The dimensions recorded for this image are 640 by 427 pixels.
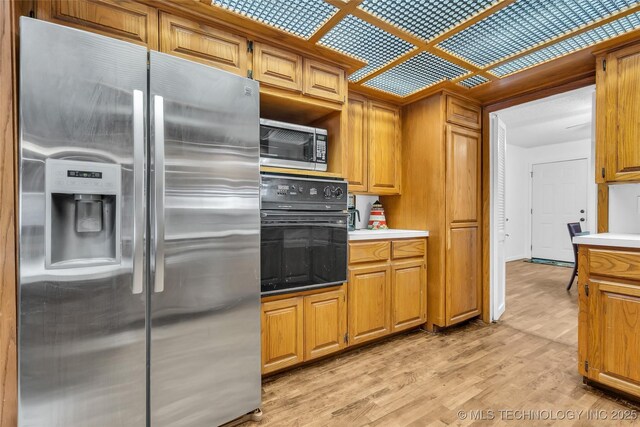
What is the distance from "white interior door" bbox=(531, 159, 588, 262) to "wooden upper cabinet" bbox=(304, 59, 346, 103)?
588 cm

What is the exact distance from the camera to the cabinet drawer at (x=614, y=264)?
1681 mm

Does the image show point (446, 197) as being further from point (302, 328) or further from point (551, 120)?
point (551, 120)

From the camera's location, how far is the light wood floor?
1.68m

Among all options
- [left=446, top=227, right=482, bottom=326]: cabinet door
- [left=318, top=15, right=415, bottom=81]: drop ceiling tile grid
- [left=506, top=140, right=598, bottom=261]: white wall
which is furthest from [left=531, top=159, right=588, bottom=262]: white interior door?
[left=318, top=15, right=415, bottom=81]: drop ceiling tile grid

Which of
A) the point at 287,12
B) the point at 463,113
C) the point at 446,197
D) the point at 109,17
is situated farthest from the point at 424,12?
the point at 109,17

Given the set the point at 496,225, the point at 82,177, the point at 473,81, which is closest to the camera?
the point at 82,177

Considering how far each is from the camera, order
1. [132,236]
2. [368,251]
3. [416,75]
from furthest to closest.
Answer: [416,75], [368,251], [132,236]

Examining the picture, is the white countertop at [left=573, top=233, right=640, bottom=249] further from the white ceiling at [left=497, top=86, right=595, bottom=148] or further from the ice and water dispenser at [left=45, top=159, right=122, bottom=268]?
the ice and water dispenser at [left=45, top=159, right=122, bottom=268]

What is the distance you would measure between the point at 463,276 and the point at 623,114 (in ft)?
5.53

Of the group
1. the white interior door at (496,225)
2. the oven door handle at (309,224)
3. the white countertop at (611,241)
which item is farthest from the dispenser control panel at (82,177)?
the white interior door at (496,225)

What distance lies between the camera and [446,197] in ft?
8.98

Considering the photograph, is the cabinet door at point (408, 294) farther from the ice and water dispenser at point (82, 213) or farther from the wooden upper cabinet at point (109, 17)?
the wooden upper cabinet at point (109, 17)

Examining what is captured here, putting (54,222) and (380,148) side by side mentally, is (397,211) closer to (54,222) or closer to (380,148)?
(380,148)

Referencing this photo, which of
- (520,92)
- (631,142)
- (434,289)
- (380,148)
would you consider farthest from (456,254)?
(520,92)
